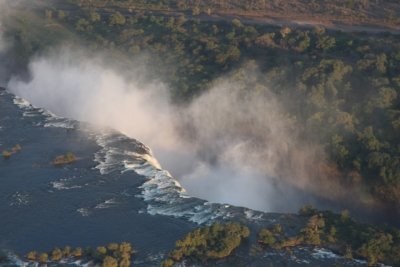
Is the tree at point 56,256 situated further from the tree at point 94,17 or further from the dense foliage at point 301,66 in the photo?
the tree at point 94,17

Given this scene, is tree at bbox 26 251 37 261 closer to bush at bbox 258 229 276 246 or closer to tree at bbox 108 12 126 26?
bush at bbox 258 229 276 246

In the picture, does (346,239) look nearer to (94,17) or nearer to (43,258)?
(43,258)

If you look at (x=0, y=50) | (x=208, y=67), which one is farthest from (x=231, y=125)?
(x=0, y=50)

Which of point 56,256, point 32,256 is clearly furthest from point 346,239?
point 32,256

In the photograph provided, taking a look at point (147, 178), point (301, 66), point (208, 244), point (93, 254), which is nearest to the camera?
point (93, 254)

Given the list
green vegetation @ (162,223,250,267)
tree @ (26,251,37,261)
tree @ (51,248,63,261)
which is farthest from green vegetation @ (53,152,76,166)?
green vegetation @ (162,223,250,267)

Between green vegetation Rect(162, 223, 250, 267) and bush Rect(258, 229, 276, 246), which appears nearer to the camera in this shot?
green vegetation Rect(162, 223, 250, 267)

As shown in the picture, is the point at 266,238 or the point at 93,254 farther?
the point at 266,238

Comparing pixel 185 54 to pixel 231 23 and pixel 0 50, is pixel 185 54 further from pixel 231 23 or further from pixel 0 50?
pixel 0 50
